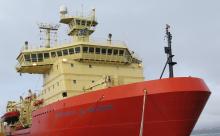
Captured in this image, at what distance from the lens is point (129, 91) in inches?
656

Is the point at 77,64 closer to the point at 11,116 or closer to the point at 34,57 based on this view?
the point at 34,57

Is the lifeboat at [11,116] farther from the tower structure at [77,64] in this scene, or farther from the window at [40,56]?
the window at [40,56]

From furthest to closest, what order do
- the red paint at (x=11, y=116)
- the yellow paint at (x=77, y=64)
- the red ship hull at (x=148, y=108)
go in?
the red paint at (x=11, y=116)
the yellow paint at (x=77, y=64)
the red ship hull at (x=148, y=108)

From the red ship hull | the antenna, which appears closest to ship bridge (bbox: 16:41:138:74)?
the red ship hull

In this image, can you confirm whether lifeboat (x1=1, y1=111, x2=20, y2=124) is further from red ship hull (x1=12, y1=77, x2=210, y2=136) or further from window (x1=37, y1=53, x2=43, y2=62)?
red ship hull (x1=12, y1=77, x2=210, y2=136)

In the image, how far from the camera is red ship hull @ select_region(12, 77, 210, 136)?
1598cm

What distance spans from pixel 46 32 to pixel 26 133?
27.7ft

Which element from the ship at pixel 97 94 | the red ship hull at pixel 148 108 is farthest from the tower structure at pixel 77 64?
the red ship hull at pixel 148 108

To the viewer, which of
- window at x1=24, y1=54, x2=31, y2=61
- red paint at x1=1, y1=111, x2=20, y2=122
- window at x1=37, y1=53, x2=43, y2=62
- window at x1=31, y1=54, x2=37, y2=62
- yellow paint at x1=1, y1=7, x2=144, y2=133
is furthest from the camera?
red paint at x1=1, y1=111, x2=20, y2=122

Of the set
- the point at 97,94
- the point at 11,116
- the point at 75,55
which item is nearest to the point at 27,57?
the point at 75,55

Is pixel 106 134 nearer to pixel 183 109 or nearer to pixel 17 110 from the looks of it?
pixel 183 109

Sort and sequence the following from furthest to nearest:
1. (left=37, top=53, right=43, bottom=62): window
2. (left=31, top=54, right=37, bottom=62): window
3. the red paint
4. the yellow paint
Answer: the red paint → (left=31, top=54, right=37, bottom=62): window → (left=37, top=53, right=43, bottom=62): window → the yellow paint

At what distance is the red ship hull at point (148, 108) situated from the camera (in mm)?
15977

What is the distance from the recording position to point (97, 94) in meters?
17.9
